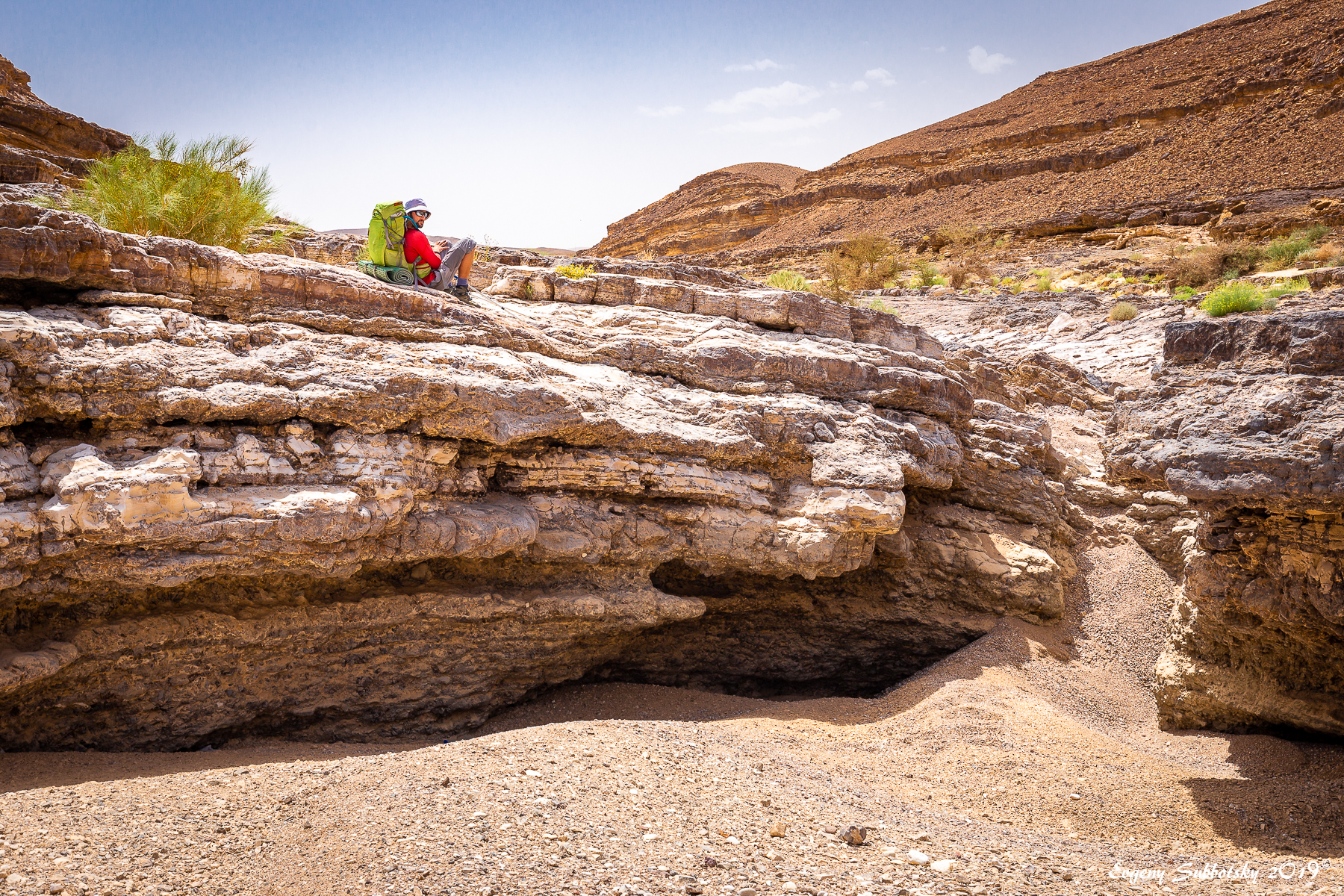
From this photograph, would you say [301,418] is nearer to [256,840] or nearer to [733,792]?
[256,840]

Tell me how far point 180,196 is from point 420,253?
2.29 metres

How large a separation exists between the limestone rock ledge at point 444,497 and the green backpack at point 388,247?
0.79 meters

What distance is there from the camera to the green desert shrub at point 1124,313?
46.3ft

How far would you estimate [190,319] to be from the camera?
5.31m

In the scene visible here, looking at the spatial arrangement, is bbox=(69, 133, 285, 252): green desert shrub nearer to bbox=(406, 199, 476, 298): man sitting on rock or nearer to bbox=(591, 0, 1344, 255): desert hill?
bbox=(406, 199, 476, 298): man sitting on rock

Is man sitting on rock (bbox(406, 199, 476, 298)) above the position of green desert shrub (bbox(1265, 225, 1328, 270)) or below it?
below

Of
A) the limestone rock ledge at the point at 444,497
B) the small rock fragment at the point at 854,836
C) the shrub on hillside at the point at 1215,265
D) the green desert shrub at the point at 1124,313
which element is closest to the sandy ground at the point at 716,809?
the small rock fragment at the point at 854,836

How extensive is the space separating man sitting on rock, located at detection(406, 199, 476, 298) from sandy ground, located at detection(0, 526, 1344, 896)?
4.18 m

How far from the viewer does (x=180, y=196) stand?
6.91 m

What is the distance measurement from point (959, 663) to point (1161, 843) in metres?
2.65

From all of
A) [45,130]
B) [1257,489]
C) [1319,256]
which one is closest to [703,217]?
[1319,256]

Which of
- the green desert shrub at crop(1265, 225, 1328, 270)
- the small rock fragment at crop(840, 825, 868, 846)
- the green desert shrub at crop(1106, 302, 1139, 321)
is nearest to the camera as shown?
the small rock fragment at crop(840, 825, 868, 846)

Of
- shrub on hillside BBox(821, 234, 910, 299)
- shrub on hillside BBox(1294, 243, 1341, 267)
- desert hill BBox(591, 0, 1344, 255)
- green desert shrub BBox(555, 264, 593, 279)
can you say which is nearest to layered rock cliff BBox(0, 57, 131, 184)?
green desert shrub BBox(555, 264, 593, 279)

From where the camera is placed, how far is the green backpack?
6.93m
